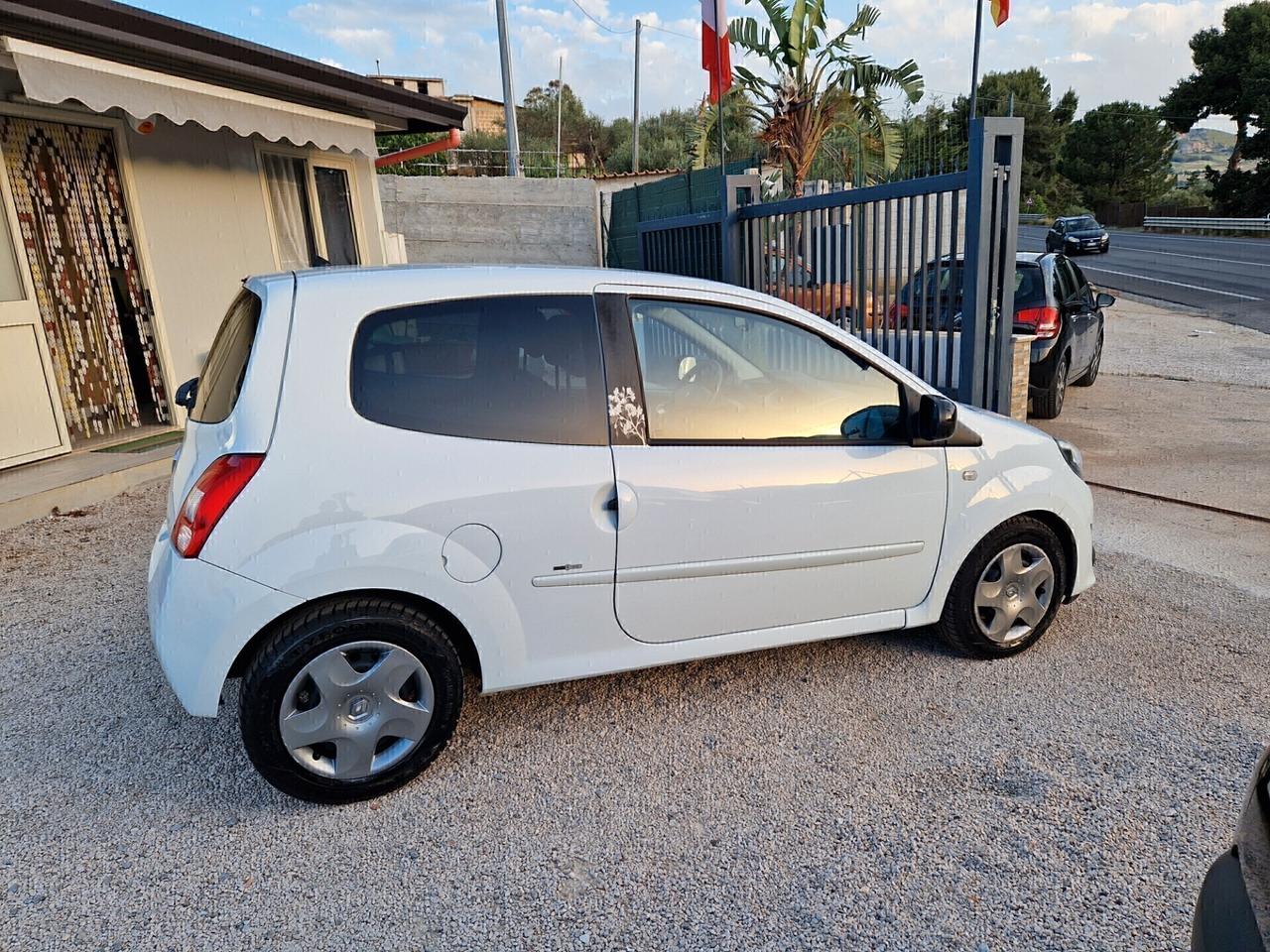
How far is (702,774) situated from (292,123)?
6.76 meters

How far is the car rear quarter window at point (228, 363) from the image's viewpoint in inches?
107

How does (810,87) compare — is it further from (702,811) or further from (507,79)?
(702,811)

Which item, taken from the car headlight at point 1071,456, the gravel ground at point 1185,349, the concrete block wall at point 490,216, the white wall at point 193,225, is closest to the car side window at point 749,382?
the car headlight at point 1071,456

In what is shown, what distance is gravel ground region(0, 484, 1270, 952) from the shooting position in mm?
2287

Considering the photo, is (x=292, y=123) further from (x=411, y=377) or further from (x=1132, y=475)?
(x=1132, y=475)

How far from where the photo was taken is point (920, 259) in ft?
19.7

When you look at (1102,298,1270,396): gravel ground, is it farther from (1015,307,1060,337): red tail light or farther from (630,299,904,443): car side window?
(630,299,904,443): car side window

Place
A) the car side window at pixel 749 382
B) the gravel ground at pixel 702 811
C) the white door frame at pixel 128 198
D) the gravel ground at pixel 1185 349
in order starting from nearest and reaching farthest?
1. the gravel ground at pixel 702 811
2. the car side window at pixel 749 382
3. the white door frame at pixel 128 198
4. the gravel ground at pixel 1185 349

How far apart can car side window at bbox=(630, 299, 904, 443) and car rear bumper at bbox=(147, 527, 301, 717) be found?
1.35 metres

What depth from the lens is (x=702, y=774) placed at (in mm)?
2900

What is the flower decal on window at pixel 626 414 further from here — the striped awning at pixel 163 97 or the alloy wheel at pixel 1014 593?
the striped awning at pixel 163 97

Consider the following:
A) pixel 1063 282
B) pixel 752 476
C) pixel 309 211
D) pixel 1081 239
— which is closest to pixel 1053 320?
pixel 1063 282

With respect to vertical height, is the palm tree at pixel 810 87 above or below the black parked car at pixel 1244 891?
above

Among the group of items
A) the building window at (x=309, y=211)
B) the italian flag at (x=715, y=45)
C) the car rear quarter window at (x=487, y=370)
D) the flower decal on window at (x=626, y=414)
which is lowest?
the flower decal on window at (x=626, y=414)
